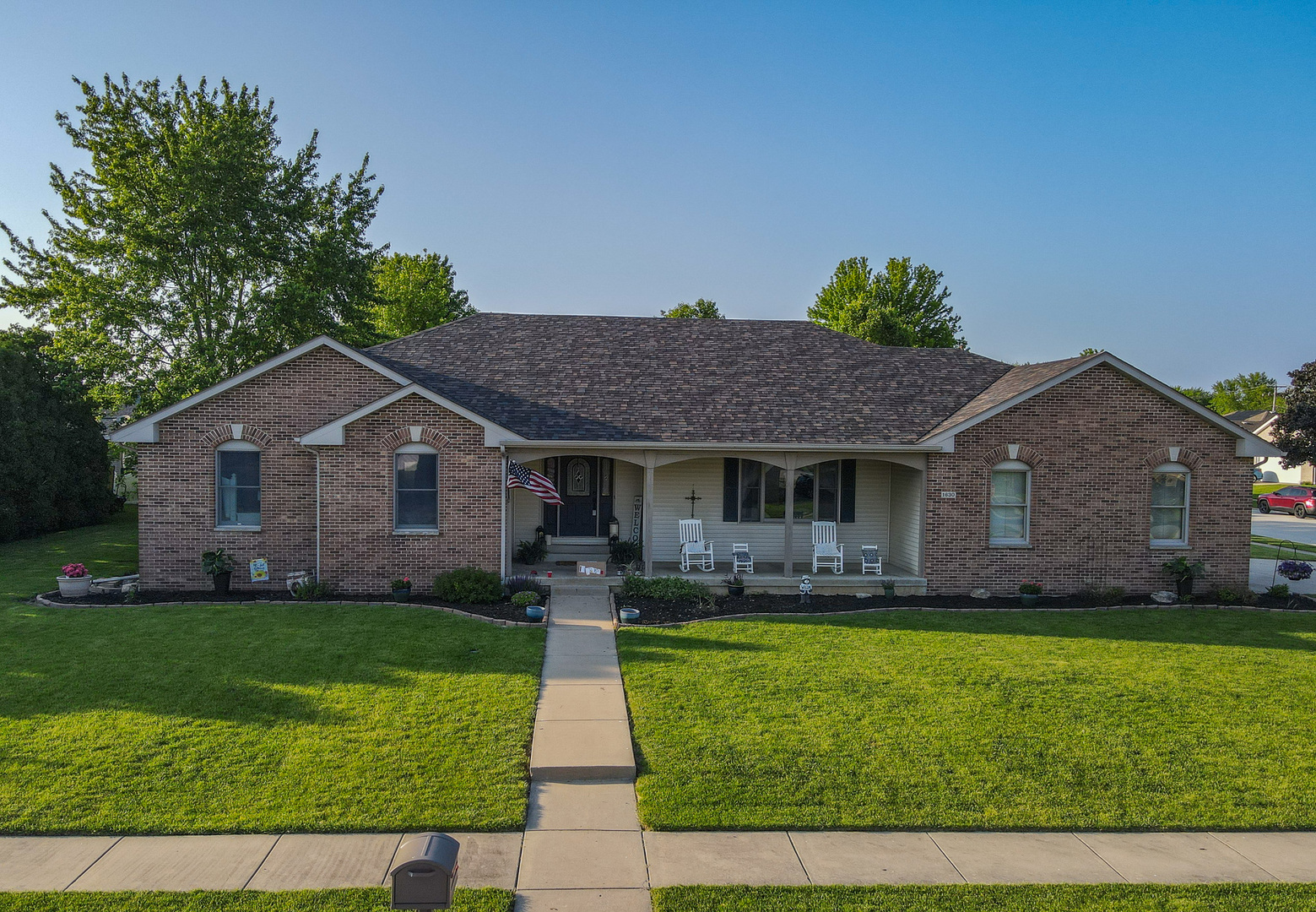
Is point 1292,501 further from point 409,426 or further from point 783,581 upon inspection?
point 409,426

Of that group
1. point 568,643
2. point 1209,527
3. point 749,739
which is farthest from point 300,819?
point 1209,527

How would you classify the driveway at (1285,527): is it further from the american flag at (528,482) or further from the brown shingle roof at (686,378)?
the american flag at (528,482)

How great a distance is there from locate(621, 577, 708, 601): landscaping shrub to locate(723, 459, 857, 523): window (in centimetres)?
353

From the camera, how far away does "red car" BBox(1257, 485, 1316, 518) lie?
39.1m

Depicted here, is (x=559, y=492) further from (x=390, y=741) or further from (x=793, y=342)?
(x=390, y=741)

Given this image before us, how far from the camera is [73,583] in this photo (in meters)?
14.2

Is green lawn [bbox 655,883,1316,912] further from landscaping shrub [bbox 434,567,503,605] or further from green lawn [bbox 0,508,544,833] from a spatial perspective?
landscaping shrub [bbox 434,567,503,605]

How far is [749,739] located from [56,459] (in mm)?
28403

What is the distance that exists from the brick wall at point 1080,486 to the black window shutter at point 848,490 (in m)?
2.57

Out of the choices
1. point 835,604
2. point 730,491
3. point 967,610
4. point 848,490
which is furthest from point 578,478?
point 967,610

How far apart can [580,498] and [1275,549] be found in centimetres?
2417

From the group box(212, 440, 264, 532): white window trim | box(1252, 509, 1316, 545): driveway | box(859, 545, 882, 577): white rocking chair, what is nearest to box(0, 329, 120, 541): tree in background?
box(212, 440, 264, 532): white window trim

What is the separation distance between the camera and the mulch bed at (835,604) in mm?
13672

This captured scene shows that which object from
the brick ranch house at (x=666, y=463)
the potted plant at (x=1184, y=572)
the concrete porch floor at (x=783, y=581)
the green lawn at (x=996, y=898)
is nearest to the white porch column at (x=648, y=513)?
the brick ranch house at (x=666, y=463)
